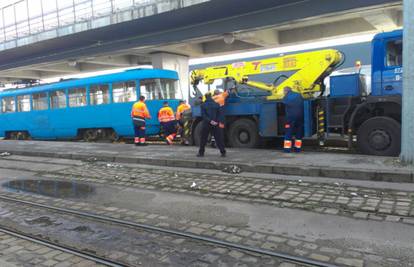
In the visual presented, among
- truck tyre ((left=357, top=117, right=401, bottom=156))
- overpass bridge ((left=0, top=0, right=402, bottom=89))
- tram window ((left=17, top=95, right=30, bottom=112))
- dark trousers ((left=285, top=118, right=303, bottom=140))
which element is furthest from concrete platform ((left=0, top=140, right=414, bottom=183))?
tram window ((left=17, top=95, right=30, bottom=112))

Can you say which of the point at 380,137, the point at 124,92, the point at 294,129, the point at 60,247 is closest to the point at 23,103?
the point at 124,92

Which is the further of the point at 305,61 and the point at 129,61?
the point at 129,61

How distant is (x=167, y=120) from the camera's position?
14477 millimetres

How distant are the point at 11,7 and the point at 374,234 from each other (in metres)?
24.9

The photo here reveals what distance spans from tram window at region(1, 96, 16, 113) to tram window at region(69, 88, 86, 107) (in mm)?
5479

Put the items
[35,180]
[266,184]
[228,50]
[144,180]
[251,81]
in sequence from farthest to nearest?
[228,50]
[251,81]
[35,180]
[144,180]
[266,184]

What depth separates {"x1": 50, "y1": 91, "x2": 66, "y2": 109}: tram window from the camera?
17.9 meters

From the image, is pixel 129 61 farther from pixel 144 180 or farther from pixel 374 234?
pixel 374 234

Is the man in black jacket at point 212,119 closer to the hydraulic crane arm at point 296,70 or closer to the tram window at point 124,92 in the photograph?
the hydraulic crane arm at point 296,70

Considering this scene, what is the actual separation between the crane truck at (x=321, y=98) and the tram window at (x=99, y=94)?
4.77m

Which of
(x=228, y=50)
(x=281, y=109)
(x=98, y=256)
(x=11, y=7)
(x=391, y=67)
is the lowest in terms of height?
(x=98, y=256)

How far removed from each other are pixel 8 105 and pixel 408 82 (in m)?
20.7

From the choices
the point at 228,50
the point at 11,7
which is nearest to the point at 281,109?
the point at 228,50

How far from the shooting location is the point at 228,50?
22.1 m
